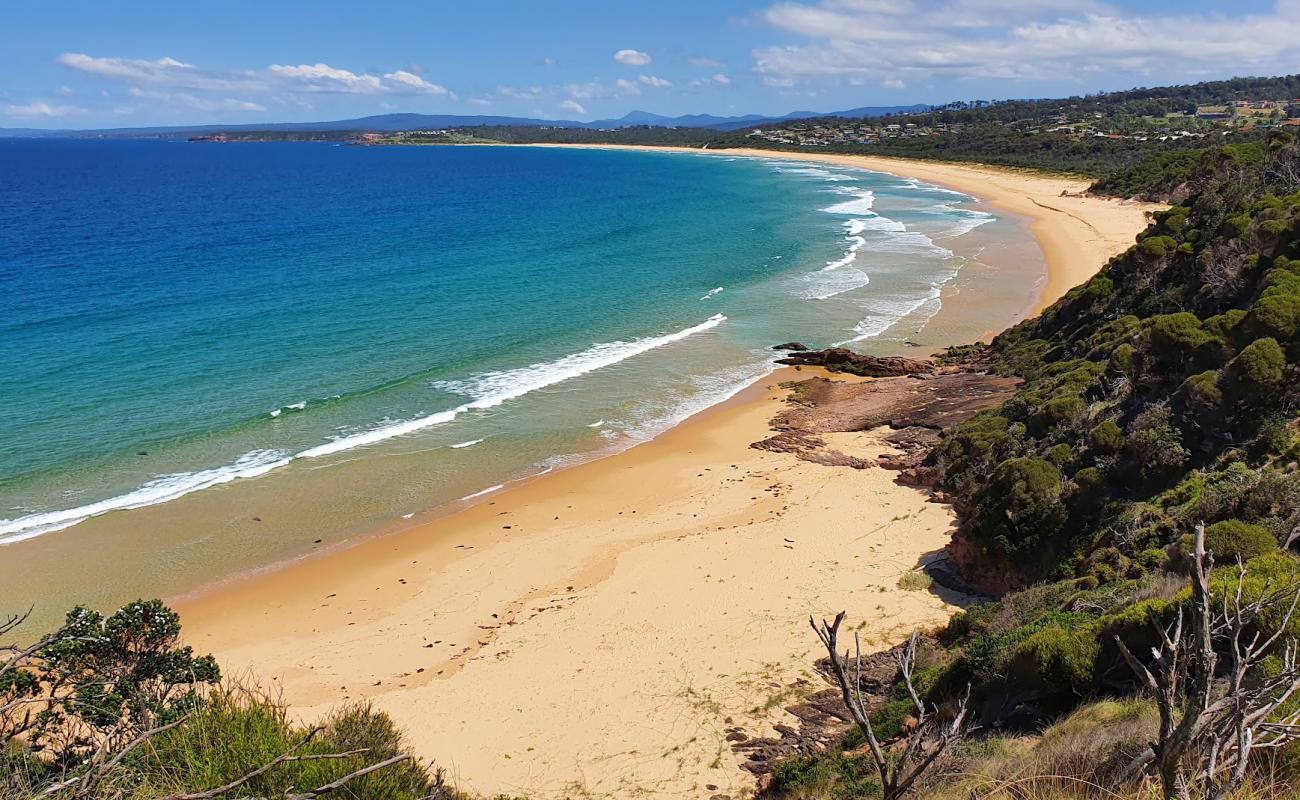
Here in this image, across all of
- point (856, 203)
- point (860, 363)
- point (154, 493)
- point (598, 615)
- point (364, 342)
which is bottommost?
point (598, 615)

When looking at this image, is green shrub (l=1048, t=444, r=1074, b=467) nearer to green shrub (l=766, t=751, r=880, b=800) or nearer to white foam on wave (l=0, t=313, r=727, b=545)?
green shrub (l=766, t=751, r=880, b=800)

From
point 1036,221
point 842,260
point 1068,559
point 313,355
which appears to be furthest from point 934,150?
point 1068,559

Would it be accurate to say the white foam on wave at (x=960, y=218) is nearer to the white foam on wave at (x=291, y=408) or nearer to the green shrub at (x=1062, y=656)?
the white foam on wave at (x=291, y=408)

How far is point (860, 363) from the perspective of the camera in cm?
2812

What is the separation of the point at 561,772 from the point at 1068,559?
27.5 feet

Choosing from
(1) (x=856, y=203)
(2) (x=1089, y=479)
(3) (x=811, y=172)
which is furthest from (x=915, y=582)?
(3) (x=811, y=172)

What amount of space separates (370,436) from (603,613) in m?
11.8

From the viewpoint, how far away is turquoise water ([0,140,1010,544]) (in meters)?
21.5

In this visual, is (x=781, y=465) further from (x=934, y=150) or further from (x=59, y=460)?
(x=934, y=150)

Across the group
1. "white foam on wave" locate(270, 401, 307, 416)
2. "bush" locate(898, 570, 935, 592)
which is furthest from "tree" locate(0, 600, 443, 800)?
"white foam on wave" locate(270, 401, 307, 416)

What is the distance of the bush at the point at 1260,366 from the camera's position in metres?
12.2

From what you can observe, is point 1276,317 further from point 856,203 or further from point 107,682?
point 856,203

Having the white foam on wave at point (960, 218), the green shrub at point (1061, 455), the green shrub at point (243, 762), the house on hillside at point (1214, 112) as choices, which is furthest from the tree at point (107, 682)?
the house on hillside at point (1214, 112)

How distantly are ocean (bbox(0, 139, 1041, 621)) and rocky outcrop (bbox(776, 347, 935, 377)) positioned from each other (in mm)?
1441
